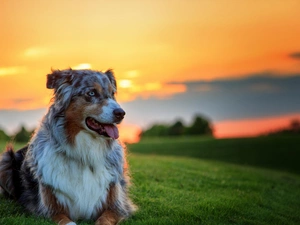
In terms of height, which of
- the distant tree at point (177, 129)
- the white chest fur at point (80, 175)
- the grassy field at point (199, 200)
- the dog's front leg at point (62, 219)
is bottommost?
the grassy field at point (199, 200)

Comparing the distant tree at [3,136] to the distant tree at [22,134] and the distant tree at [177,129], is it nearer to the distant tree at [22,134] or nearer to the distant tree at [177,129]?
the distant tree at [22,134]

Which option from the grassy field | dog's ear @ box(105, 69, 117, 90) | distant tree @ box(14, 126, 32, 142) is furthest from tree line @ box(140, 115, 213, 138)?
dog's ear @ box(105, 69, 117, 90)

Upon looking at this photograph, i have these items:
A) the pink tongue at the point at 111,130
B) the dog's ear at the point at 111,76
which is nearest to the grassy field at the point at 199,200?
the pink tongue at the point at 111,130

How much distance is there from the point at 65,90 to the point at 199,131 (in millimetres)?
28821

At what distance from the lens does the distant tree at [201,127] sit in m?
34.5

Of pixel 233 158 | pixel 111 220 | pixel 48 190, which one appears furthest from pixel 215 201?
pixel 233 158

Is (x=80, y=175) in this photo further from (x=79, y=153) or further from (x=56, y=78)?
(x=56, y=78)

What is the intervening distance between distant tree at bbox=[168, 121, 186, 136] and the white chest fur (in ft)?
94.2

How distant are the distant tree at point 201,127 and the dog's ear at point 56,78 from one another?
28230 mm

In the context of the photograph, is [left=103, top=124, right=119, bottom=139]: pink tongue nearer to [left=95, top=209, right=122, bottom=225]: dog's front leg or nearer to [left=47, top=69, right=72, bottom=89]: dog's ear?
[left=47, top=69, right=72, bottom=89]: dog's ear

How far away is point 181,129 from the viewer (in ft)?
116

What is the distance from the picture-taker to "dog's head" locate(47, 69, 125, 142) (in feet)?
20.1

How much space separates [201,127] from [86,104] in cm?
2884

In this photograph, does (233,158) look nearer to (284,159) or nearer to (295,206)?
(284,159)
